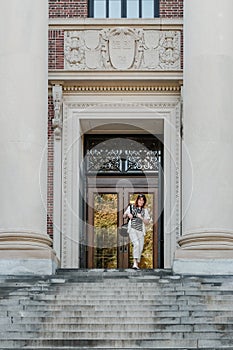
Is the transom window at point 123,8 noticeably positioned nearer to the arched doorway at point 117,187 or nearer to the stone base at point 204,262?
the arched doorway at point 117,187

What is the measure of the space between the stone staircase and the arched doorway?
6898mm

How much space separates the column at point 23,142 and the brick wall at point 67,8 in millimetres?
3915

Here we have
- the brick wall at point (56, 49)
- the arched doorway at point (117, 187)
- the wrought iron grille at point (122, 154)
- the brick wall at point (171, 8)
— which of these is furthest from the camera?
the wrought iron grille at point (122, 154)

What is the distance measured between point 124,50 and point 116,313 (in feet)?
32.2

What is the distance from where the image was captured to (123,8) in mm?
27594

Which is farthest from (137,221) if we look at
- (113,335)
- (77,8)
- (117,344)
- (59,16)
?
(117,344)

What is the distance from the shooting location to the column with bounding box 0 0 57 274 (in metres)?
22.0

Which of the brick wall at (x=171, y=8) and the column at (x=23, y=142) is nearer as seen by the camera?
the column at (x=23, y=142)

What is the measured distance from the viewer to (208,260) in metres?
21.9

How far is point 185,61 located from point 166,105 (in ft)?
11.8

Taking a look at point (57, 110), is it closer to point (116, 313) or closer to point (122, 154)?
point (122, 154)

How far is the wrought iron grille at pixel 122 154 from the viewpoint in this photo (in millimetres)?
28141

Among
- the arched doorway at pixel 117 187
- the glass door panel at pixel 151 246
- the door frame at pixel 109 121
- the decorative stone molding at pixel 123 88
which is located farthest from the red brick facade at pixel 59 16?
the glass door panel at pixel 151 246

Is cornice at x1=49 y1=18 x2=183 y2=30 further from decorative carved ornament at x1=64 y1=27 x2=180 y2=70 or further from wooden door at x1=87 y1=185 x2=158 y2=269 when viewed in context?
wooden door at x1=87 y1=185 x2=158 y2=269
